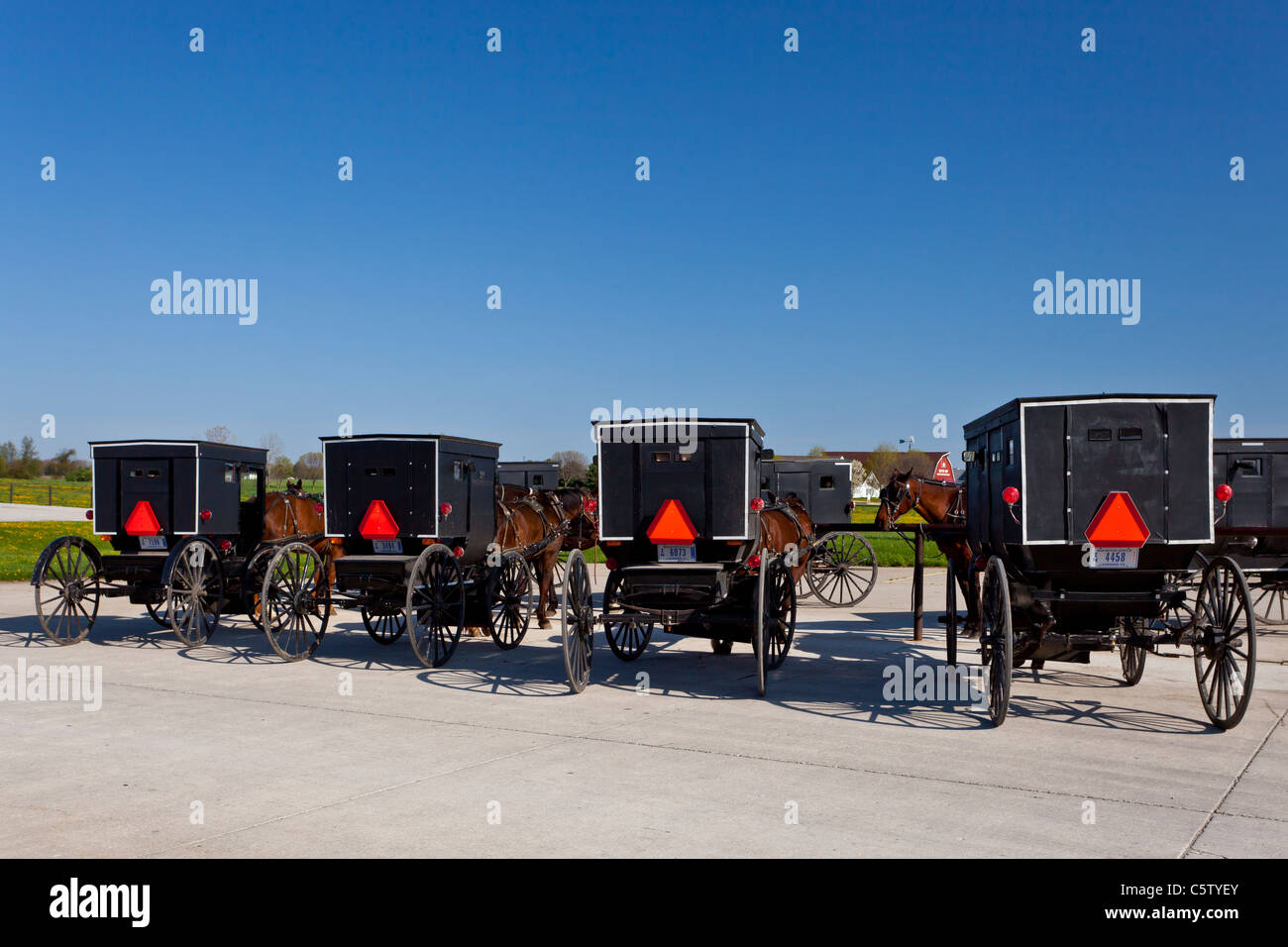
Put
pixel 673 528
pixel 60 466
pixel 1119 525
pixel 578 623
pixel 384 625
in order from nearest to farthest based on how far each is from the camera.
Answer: pixel 1119 525, pixel 578 623, pixel 673 528, pixel 384 625, pixel 60 466

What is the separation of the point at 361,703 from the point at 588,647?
2.25 m

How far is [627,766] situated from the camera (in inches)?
282

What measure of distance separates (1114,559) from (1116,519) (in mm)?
349

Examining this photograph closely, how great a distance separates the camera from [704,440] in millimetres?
10516

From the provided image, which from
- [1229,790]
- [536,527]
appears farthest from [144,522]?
[1229,790]

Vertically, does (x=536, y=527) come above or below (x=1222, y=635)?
above

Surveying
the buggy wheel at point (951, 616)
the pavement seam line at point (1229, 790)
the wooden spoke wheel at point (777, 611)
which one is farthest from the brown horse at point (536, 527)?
the pavement seam line at point (1229, 790)

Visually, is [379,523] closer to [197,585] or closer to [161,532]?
[197,585]

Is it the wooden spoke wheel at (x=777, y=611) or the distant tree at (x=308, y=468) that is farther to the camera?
the distant tree at (x=308, y=468)

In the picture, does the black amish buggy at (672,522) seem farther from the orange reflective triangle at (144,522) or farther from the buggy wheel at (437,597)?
the orange reflective triangle at (144,522)

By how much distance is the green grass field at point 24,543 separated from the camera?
2575 centimetres

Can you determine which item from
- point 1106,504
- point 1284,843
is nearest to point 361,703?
point 1106,504

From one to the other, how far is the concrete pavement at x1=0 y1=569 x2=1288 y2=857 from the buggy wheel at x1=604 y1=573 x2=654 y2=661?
0.42 m

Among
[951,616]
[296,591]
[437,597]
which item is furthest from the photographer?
[296,591]
